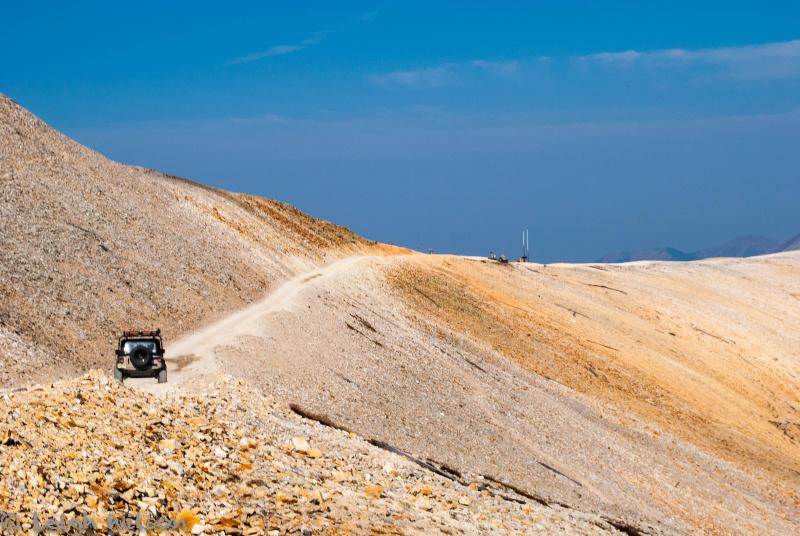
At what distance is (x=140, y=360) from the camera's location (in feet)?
94.8

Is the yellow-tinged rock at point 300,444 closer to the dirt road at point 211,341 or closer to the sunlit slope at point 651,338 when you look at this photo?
the dirt road at point 211,341

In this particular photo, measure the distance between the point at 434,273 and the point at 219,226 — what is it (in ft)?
49.9

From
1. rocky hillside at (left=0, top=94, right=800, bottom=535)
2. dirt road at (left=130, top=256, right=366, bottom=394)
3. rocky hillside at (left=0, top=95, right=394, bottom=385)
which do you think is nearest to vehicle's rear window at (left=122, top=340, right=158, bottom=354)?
dirt road at (left=130, top=256, right=366, bottom=394)

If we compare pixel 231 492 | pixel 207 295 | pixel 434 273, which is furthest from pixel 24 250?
pixel 434 273

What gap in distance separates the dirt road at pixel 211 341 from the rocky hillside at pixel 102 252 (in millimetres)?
1024

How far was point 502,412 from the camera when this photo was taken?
4000cm

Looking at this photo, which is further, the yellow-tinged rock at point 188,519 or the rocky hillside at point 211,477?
the yellow-tinged rock at point 188,519

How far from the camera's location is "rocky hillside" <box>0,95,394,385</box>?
34688 millimetres

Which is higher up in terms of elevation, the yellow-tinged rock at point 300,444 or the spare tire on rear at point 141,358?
the spare tire on rear at point 141,358

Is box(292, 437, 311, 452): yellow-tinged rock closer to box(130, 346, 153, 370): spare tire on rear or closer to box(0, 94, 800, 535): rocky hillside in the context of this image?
box(0, 94, 800, 535): rocky hillside

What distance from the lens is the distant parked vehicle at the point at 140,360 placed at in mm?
28703

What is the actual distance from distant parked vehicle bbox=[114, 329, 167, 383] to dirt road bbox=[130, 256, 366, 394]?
0.33m

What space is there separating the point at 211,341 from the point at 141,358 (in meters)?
7.56

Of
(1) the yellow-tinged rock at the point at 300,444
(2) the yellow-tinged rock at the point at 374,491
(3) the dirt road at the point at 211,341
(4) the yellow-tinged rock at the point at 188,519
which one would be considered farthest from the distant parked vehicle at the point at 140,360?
(4) the yellow-tinged rock at the point at 188,519
